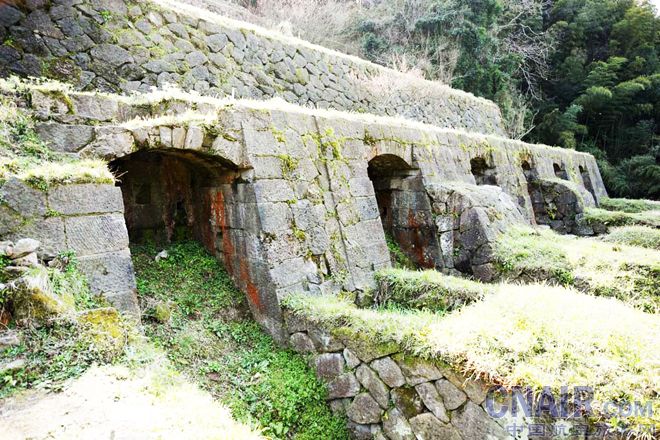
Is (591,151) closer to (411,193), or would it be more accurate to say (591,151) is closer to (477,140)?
(477,140)

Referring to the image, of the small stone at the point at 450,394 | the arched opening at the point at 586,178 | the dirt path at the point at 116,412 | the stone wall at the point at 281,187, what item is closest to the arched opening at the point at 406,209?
the stone wall at the point at 281,187

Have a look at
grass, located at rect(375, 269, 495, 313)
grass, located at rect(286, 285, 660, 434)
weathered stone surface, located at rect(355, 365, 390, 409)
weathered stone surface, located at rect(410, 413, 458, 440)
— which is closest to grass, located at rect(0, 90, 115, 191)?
grass, located at rect(286, 285, 660, 434)

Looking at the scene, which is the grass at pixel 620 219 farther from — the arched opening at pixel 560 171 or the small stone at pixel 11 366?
the small stone at pixel 11 366

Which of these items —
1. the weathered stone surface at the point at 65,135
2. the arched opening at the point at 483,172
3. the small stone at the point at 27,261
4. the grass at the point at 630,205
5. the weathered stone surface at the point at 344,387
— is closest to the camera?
the small stone at the point at 27,261

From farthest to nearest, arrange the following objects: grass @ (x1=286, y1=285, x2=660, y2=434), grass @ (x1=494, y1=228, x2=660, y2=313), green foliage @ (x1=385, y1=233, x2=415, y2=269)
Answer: green foliage @ (x1=385, y1=233, x2=415, y2=269)
grass @ (x1=494, y1=228, x2=660, y2=313)
grass @ (x1=286, y1=285, x2=660, y2=434)

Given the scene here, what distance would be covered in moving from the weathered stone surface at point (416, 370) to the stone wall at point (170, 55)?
531cm

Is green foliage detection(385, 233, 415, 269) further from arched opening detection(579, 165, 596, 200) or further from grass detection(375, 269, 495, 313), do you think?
arched opening detection(579, 165, 596, 200)

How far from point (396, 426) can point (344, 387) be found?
0.65 metres

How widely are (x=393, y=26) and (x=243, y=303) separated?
1727 cm

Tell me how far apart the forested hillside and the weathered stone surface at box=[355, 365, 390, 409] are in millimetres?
14505

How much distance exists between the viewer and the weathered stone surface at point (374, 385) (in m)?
3.63

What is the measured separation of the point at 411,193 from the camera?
24.2 feet

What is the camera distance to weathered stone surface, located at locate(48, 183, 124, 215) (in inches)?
138

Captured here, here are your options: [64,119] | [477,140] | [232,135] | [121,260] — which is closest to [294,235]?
[232,135]
